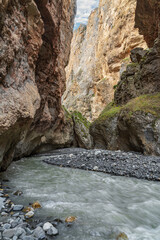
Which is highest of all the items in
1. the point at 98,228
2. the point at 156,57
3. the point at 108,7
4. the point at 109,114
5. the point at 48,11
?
the point at 108,7

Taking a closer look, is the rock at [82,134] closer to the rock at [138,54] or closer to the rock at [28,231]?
the rock at [138,54]

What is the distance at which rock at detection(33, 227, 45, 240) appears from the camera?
2096 millimetres

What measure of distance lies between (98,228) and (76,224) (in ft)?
1.29

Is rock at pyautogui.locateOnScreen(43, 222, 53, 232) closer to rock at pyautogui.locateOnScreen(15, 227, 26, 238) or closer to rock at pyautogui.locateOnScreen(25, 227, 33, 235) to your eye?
rock at pyautogui.locateOnScreen(25, 227, 33, 235)

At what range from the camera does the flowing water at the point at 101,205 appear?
2459 mm

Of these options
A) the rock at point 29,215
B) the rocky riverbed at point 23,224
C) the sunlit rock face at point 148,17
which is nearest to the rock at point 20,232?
the rocky riverbed at point 23,224

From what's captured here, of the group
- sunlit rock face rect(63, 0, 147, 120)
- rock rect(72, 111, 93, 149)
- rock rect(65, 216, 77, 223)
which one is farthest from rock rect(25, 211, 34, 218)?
sunlit rock face rect(63, 0, 147, 120)

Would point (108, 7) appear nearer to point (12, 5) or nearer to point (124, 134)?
point (124, 134)

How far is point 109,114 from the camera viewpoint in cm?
1484

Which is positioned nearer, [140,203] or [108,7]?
[140,203]

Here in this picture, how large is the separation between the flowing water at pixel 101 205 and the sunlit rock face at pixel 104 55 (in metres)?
25.4

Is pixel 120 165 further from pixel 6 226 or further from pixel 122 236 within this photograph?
pixel 6 226

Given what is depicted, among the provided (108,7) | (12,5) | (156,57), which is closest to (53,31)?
(12,5)

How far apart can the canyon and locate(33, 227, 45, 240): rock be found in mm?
2518
